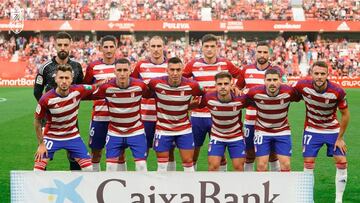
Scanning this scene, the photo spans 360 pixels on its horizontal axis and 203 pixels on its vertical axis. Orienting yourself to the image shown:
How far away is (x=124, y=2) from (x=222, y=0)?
295 inches

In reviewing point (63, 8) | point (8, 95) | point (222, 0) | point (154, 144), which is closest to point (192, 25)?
point (222, 0)

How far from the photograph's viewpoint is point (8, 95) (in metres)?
25.7

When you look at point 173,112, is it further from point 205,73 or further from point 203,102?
point 205,73

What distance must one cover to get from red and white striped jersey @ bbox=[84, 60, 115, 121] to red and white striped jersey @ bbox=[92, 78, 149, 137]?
1.91ft

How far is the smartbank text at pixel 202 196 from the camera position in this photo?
541 centimetres

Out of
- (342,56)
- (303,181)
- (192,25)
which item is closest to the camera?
(303,181)

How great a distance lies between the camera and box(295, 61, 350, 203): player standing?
22.9 feet

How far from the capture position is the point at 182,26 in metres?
39.5

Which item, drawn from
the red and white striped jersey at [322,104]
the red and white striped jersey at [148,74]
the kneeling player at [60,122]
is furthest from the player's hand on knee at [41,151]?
the red and white striped jersey at [322,104]

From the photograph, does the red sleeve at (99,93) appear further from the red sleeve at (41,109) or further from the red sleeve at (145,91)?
the red sleeve at (41,109)

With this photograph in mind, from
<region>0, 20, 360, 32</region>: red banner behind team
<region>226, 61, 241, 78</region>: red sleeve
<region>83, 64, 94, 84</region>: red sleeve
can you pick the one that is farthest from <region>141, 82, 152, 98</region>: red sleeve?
<region>0, 20, 360, 32</region>: red banner behind team

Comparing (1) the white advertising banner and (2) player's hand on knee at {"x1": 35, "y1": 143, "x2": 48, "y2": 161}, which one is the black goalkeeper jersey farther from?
(1) the white advertising banner

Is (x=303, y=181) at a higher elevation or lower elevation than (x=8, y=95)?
higher

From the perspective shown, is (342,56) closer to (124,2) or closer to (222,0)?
(222,0)
